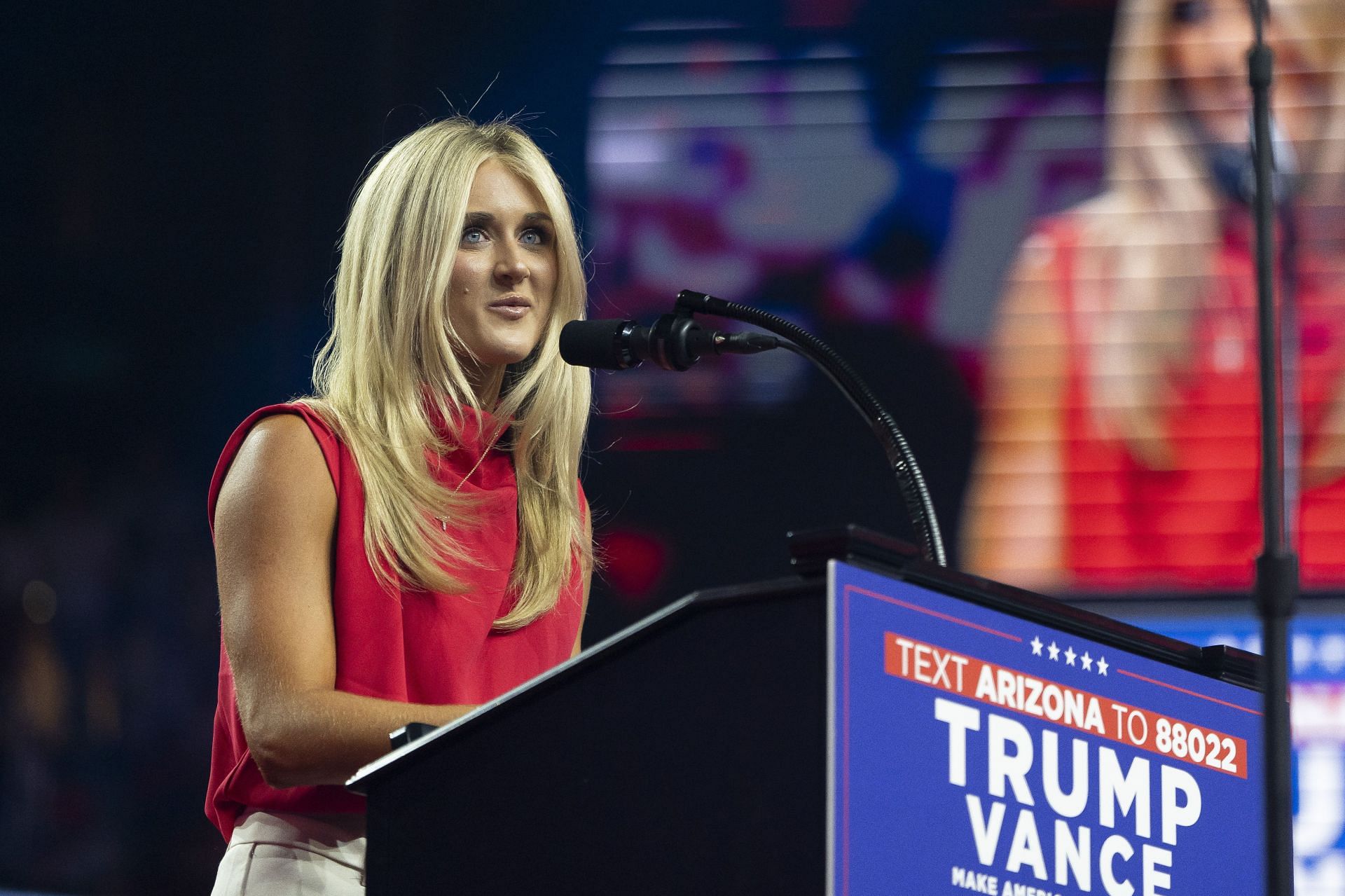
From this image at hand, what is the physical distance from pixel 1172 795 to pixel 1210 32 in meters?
3.15

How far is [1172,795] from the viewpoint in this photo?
1.29 meters

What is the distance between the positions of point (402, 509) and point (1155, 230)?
101 inches

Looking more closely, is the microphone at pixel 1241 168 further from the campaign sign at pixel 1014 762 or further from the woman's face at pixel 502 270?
the campaign sign at pixel 1014 762

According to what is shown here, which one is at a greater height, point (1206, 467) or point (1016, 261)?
point (1016, 261)

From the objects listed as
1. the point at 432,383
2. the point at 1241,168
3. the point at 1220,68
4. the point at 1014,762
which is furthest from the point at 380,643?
the point at 1220,68

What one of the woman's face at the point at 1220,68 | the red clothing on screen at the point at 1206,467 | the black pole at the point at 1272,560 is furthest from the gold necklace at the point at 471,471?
the woman's face at the point at 1220,68

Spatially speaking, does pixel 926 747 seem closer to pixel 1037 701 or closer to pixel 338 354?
pixel 1037 701

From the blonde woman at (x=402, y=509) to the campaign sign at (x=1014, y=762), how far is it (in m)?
0.54

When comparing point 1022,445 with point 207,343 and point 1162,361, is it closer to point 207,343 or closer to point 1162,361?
point 1162,361

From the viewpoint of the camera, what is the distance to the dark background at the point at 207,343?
397cm

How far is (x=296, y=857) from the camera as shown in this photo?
5.57 feet

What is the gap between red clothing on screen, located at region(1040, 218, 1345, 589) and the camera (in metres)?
3.83

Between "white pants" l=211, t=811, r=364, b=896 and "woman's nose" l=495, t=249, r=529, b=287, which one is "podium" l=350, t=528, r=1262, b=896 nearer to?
"white pants" l=211, t=811, r=364, b=896

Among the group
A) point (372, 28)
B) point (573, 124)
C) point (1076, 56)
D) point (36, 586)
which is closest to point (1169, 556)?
point (1076, 56)
